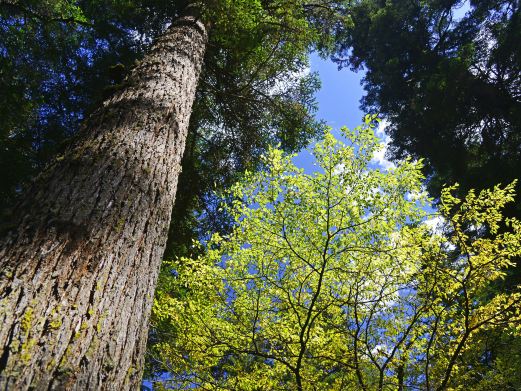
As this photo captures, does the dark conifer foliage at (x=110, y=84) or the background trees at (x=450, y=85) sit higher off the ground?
the background trees at (x=450, y=85)

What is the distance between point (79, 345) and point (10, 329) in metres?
0.19

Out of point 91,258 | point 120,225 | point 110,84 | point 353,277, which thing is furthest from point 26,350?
point 110,84

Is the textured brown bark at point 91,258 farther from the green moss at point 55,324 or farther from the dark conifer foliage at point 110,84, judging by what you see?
the dark conifer foliage at point 110,84

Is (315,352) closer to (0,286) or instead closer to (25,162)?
(0,286)

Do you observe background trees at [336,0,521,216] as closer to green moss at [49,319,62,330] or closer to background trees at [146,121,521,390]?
background trees at [146,121,521,390]

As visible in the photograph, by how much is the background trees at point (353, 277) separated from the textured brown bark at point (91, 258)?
5.93 feet

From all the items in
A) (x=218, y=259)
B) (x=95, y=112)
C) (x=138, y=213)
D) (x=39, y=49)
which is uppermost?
(x=39, y=49)

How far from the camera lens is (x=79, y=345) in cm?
112

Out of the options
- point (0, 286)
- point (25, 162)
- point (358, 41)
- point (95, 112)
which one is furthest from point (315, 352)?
point (358, 41)

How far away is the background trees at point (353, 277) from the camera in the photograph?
11.6 ft

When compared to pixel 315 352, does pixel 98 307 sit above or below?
below

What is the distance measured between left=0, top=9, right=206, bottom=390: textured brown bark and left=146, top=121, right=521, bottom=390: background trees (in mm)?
1809

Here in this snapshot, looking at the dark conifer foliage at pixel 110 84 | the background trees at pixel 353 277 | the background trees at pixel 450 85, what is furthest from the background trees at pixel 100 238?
the background trees at pixel 450 85

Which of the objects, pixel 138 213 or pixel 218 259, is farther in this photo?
pixel 218 259
